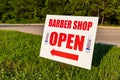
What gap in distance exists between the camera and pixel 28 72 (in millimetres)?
6969

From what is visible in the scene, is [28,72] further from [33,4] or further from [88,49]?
[33,4]

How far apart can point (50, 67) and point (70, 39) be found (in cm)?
95

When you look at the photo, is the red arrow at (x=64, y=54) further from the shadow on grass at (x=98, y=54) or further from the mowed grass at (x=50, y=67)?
the shadow on grass at (x=98, y=54)

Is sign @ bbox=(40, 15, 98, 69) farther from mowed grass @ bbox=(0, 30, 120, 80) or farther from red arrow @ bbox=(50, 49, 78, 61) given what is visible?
mowed grass @ bbox=(0, 30, 120, 80)

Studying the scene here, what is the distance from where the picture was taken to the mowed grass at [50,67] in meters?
6.70

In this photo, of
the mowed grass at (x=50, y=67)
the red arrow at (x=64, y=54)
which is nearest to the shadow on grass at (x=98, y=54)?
the mowed grass at (x=50, y=67)

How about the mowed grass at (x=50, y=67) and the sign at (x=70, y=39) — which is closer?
the sign at (x=70, y=39)

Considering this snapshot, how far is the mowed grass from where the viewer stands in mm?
6699

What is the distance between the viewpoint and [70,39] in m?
6.40

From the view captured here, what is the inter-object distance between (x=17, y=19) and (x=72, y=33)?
3667 cm

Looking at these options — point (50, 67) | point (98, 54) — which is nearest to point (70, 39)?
point (50, 67)

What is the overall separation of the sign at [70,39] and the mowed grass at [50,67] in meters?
0.39

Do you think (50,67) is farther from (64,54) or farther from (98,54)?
(98,54)

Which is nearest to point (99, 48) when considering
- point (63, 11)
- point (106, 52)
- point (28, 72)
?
point (106, 52)
